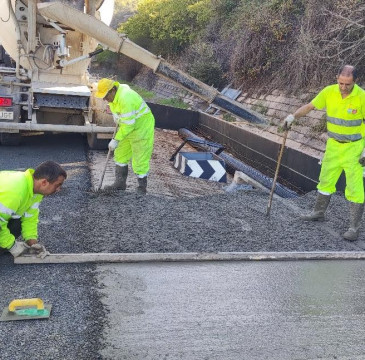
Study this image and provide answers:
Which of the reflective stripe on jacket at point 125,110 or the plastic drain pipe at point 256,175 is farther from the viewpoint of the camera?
the plastic drain pipe at point 256,175

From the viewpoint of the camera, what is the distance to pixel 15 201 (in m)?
3.03

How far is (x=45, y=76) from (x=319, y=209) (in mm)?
5102

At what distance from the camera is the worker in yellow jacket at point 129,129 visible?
5270 millimetres

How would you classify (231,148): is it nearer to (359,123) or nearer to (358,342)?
(359,123)

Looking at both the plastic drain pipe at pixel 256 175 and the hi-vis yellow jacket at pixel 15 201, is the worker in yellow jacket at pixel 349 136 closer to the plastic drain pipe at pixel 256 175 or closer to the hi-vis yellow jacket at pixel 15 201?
the plastic drain pipe at pixel 256 175

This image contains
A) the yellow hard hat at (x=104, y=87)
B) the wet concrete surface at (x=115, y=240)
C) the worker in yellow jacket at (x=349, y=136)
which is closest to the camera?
the wet concrete surface at (x=115, y=240)

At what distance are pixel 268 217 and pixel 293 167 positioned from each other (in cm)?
189

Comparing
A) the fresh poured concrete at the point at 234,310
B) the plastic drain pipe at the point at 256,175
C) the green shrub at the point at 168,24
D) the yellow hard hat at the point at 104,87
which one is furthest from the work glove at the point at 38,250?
the green shrub at the point at 168,24

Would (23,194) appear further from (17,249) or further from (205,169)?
(205,169)

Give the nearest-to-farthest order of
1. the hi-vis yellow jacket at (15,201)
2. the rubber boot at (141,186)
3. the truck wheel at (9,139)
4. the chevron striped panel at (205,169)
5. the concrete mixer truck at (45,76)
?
the hi-vis yellow jacket at (15,201) → the rubber boot at (141,186) → the chevron striped panel at (205,169) → the concrete mixer truck at (45,76) → the truck wheel at (9,139)

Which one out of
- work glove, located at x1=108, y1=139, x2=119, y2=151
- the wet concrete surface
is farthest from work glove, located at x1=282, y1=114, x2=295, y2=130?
work glove, located at x1=108, y1=139, x2=119, y2=151

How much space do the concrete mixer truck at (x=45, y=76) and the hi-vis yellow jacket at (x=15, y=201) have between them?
12.8 feet

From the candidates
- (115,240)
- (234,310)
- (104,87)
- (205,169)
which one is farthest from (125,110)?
(234,310)

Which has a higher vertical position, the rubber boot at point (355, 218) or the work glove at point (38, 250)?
the rubber boot at point (355, 218)
